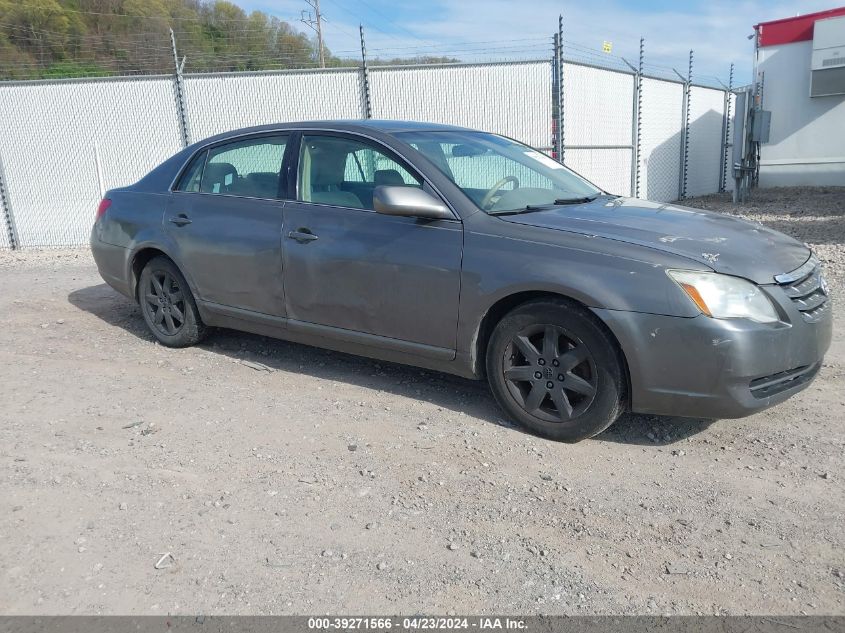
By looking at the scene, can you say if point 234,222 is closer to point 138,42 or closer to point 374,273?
point 374,273

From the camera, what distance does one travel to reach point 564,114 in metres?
11.7

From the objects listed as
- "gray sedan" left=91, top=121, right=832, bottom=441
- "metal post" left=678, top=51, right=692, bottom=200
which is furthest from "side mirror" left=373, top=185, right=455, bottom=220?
"metal post" left=678, top=51, right=692, bottom=200

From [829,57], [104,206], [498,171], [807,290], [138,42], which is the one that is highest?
[138,42]

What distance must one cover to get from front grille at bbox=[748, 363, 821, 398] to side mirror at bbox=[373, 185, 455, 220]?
5.83 feet

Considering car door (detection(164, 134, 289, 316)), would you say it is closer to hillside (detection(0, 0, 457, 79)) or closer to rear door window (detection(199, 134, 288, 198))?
rear door window (detection(199, 134, 288, 198))

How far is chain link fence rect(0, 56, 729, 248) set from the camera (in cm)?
1106

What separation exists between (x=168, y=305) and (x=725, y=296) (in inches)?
158

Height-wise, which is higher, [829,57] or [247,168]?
[829,57]

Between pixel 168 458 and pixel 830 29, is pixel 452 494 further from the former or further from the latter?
pixel 830 29

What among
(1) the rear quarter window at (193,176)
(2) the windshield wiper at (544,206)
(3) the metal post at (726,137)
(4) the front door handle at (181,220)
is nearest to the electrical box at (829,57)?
(3) the metal post at (726,137)

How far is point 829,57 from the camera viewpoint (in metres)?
16.5

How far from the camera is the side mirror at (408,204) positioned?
380 cm

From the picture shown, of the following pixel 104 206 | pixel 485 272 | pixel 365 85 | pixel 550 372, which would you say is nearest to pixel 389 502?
pixel 550 372

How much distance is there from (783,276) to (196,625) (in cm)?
301
